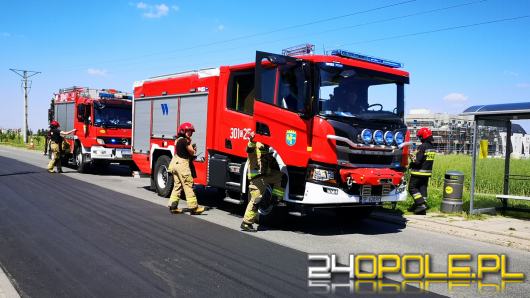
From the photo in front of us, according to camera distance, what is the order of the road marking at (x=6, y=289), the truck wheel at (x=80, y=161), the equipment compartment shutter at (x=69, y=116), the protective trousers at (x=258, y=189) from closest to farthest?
the road marking at (x=6, y=289) → the protective trousers at (x=258, y=189) → the truck wheel at (x=80, y=161) → the equipment compartment shutter at (x=69, y=116)

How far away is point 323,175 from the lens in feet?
24.2

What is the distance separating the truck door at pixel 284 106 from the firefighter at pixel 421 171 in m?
3.94

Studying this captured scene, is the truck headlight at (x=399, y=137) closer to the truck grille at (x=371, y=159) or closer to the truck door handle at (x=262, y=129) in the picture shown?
the truck grille at (x=371, y=159)

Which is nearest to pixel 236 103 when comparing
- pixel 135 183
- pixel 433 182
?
pixel 135 183

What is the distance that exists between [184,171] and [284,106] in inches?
106

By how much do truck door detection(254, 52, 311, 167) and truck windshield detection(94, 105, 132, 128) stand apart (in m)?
9.80

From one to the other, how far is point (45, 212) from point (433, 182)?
1346 centimetres

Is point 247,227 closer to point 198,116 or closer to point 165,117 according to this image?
point 198,116

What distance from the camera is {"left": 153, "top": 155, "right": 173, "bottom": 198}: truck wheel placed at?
1131 centimetres

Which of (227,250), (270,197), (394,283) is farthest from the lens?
(270,197)

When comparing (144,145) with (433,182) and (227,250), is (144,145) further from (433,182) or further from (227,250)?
(433,182)

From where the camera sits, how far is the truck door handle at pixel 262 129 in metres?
8.13

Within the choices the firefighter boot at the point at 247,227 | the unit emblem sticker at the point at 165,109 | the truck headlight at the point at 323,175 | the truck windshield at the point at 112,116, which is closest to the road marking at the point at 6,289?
the firefighter boot at the point at 247,227

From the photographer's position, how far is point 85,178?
15297 mm
